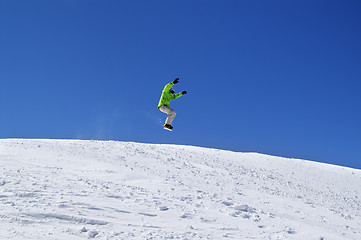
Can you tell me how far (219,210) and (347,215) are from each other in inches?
208

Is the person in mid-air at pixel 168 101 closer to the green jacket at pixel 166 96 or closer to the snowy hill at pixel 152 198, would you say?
the green jacket at pixel 166 96

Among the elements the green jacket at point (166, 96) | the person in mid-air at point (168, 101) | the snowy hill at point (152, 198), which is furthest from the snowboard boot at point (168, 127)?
the snowy hill at point (152, 198)

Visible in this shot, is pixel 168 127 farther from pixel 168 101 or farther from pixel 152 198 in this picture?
pixel 152 198

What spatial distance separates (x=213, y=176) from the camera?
39.9 ft

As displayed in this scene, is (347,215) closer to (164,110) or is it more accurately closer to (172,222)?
(172,222)

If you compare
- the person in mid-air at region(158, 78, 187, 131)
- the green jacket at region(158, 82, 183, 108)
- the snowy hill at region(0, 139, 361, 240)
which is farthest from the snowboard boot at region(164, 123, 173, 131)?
the snowy hill at region(0, 139, 361, 240)

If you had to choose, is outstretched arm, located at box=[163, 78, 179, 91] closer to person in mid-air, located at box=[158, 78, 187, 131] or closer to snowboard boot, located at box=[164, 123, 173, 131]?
person in mid-air, located at box=[158, 78, 187, 131]

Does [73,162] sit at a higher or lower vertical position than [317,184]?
higher

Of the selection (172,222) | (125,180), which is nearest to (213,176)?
(125,180)

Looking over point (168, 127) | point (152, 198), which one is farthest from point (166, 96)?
point (152, 198)

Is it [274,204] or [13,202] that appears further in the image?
[274,204]

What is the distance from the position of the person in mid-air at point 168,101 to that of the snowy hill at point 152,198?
1.74 m

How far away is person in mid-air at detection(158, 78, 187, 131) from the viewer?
1492 cm

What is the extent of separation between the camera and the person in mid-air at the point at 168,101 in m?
14.9
